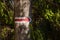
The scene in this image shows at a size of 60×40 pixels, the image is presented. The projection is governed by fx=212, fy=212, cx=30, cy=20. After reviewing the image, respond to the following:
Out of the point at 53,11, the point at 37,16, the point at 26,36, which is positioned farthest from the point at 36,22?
the point at 26,36

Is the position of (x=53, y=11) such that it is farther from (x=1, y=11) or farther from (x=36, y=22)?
(x=1, y=11)

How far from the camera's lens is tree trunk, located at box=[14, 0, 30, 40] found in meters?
3.23

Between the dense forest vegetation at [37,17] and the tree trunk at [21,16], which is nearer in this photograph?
the tree trunk at [21,16]

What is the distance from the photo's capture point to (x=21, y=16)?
3.21 metres

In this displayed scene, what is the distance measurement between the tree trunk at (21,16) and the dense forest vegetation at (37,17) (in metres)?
1.89

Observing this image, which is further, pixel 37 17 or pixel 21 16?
pixel 37 17

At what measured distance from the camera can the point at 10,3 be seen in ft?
19.1

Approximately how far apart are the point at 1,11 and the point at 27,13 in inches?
83.9

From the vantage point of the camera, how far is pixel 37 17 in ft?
19.8

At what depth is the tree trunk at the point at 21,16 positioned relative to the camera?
323 cm

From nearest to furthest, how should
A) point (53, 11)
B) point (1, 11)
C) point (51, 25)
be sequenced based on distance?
point (1, 11) → point (53, 11) → point (51, 25)

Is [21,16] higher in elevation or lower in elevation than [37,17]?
higher

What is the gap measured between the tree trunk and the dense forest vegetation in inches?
74.5

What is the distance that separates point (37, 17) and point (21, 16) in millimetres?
2829
